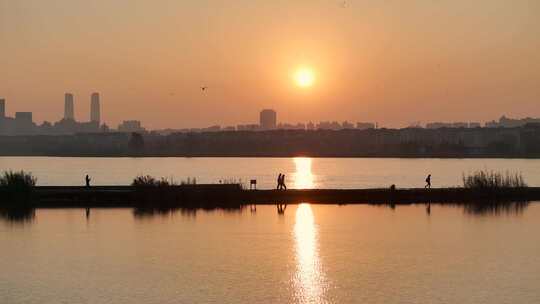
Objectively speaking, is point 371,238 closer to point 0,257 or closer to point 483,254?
point 483,254

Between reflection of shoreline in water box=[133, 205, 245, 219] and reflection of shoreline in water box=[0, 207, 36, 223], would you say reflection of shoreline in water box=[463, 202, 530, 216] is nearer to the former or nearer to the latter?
reflection of shoreline in water box=[133, 205, 245, 219]

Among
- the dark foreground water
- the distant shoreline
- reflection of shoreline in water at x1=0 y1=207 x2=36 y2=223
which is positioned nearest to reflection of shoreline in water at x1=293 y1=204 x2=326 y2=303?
the dark foreground water

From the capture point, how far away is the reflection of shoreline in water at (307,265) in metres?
26.3

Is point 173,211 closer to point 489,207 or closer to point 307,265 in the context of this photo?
point 489,207

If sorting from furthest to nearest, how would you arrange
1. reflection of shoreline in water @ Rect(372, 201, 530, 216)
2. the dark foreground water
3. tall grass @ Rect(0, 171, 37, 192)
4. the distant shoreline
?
the distant shoreline
tall grass @ Rect(0, 171, 37, 192)
reflection of shoreline in water @ Rect(372, 201, 530, 216)
the dark foreground water

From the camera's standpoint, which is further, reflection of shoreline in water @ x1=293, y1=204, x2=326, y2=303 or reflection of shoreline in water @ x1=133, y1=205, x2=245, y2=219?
reflection of shoreline in water @ x1=133, y1=205, x2=245, y2=219

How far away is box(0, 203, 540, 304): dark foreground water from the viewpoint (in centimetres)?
2620

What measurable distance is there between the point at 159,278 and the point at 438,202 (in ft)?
96.5

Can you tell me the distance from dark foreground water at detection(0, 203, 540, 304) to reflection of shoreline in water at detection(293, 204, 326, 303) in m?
0.05

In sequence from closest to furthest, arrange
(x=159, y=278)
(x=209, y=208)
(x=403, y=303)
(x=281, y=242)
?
(x=403, y=303)
(x=159, y=278)
(x=281, y=242)
(x=209, y=208)

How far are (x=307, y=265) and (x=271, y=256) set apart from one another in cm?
213

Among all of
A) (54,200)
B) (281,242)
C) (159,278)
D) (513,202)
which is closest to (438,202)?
(513,202)

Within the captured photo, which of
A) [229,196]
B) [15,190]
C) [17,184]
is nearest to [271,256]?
[229,196]

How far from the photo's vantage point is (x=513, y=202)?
54406 millimetres
